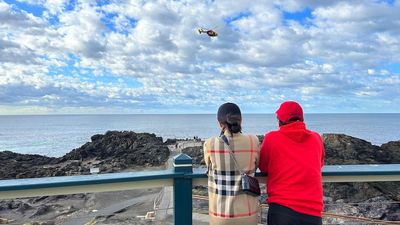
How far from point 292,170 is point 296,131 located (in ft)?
0.83

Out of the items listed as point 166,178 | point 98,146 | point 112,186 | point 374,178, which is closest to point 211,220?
point 166,178

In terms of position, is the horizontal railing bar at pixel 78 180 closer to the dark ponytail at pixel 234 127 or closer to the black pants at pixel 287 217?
the dark ponytail at pixel 234 127

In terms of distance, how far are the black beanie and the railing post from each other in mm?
399

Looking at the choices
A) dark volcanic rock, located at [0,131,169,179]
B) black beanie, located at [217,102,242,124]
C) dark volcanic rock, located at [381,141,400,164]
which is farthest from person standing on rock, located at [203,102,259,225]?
dark volcanic rock, located at [381,141,400,164]

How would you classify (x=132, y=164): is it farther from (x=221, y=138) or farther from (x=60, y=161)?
(x=221, y=138)

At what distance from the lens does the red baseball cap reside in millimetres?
2555

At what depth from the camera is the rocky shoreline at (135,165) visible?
40.9ft

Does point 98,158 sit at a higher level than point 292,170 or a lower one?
lower

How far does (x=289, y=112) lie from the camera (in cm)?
256

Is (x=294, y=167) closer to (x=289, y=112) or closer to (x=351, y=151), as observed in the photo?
(x=289, y=112)

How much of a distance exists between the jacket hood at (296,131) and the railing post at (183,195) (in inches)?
26.7

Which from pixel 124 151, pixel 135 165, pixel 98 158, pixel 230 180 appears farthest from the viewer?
pixel 124 151

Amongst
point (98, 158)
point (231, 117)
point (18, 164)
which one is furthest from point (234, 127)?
point (98, 158)

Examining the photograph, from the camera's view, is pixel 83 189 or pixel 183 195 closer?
pixel 83 189
